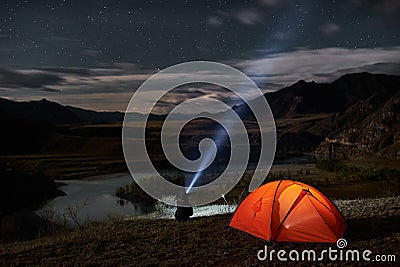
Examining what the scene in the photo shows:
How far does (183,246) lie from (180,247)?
11 cm

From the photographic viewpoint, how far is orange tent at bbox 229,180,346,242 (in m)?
10.4

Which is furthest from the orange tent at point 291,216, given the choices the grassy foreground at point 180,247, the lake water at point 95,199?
the lake water at point 95,199

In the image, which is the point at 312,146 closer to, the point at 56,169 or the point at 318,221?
the point at 56,169

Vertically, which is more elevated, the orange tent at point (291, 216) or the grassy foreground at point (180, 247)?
the orange tent at point (291, 216)

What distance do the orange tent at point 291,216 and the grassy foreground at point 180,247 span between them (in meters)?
0.29

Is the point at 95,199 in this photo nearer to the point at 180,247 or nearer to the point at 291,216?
the point at 180,247

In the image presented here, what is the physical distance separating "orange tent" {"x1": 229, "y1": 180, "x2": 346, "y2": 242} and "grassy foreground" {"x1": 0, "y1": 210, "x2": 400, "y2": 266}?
0.96ft

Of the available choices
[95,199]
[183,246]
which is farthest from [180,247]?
[95,199]

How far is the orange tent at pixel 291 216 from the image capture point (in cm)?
1044

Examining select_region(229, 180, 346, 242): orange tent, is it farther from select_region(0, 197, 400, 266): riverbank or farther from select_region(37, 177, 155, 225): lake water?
select_region(37, 177, 155, 225): lake water

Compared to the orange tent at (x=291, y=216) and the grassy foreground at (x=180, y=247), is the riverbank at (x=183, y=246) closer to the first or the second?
the grassy foreground at (x=180, y=247)

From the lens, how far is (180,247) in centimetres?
1059

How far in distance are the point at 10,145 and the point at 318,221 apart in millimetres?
86086

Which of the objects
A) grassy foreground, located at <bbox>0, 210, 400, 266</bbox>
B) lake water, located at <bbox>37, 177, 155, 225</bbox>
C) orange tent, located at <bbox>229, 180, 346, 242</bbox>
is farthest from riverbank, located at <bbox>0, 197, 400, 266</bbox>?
lake water, located at <bbox>37, 177, 155, 225</bbox>
